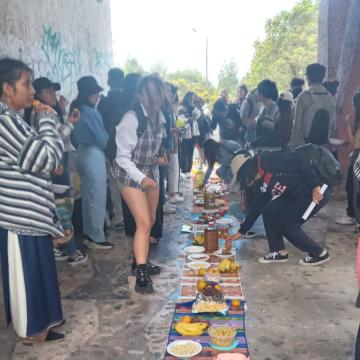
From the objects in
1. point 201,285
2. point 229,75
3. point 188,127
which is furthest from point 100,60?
point 229,75

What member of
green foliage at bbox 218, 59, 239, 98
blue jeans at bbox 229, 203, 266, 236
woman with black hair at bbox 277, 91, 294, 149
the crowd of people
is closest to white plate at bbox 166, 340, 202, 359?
the crowd of people

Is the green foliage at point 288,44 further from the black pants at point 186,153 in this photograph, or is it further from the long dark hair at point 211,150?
the long dark hair at point 211,150

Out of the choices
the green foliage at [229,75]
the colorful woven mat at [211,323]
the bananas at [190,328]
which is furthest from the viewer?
the green foliage at [229,75]

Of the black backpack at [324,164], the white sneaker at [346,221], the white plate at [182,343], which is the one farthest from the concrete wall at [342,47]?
the white plate at [182,343]

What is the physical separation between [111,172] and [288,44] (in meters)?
29.2

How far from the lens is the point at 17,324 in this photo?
282 centimetres

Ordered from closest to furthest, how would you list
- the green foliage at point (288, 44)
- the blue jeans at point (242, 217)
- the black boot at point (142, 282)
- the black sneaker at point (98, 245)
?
the black boot at point (142, 282), the black sneaker at point (98, 245), the blue jeans at point (242, 217), the green foliage at point (288, 44)

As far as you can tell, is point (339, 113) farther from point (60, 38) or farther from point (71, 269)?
point (71, 269)

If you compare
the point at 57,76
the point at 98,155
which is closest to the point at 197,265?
the point at 98,155

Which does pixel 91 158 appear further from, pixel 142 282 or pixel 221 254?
pixel 221 254

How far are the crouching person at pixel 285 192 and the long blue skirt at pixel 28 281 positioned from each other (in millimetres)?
1935

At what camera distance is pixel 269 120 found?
582cm

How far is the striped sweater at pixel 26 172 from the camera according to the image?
8.26ft

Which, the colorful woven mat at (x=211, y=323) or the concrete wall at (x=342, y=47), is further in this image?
the concrete wall at (x=342, y=47)
